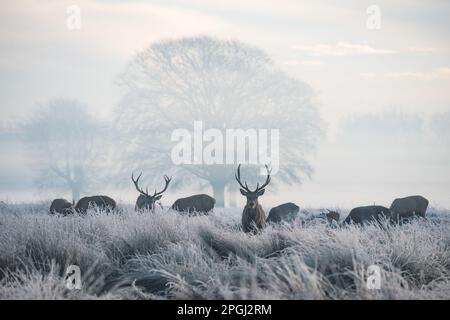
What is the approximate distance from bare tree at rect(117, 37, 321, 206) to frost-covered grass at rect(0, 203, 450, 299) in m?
17.4

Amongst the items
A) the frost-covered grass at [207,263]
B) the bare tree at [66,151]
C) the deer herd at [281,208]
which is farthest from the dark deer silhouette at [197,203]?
the bare tree at [66,151]

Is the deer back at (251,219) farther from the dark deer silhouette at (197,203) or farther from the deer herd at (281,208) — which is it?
the dark deer silhouette at (197,203)

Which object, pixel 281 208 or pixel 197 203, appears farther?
pixel 197 203

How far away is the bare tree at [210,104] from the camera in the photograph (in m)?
28.2

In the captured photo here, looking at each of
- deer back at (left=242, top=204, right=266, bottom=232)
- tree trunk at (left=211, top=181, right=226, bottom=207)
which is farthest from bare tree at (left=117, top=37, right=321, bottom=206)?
deer back at (left=242, top=204, right=266, bottom=232)

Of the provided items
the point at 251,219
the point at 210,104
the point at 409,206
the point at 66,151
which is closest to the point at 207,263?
the point at 251,219

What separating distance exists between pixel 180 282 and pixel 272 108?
70.5 ft

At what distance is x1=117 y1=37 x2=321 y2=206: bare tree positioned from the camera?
28.2 metres

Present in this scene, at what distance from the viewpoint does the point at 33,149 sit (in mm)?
36344

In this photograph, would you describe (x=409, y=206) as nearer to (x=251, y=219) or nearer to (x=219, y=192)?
(x=251, y=219)

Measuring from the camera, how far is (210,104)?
93.5 ft

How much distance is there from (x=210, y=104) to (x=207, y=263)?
1979cm

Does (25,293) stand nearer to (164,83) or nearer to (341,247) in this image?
(341,247)

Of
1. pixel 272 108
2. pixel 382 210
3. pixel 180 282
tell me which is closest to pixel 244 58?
pixel 272 108
